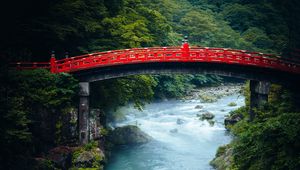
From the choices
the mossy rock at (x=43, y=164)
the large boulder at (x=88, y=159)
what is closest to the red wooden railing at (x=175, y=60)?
the large boulder at (x=88, y=159)

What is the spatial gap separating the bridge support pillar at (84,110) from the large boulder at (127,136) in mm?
5728

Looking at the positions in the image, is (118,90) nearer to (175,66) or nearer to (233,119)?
(175,66)

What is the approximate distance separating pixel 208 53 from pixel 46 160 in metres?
15.2

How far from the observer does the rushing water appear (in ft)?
106

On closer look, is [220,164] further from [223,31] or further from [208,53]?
[223,31]

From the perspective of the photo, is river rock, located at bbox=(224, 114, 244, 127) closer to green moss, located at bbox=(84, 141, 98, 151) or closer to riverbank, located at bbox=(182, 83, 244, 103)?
riverbank, located at bbox=(182, 83, 244, 103)

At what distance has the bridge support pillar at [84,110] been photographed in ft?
102

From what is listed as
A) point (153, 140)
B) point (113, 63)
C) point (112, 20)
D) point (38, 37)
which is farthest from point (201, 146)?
point (38, 37)

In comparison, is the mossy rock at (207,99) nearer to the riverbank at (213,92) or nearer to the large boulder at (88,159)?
the riverbank at (213,92)

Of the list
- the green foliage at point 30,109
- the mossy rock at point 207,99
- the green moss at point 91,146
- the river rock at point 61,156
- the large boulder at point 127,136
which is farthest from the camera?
the mossy rock at point 207,99

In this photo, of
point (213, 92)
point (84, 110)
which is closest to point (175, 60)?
point (84, 110)

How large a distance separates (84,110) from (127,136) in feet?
23.3

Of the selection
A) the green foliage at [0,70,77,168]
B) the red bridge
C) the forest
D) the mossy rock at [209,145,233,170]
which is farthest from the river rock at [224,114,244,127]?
the green foliage at [0,70,77,168]

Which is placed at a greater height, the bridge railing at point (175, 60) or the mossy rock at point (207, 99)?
the bridge railing at point (175, 60)
